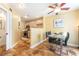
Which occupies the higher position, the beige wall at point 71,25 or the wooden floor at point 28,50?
the beige wall at point 71,25

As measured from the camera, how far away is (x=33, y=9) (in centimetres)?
283

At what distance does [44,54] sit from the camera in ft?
9.45

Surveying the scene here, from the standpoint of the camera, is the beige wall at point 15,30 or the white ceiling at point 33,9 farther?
the beige wall at point 15,30

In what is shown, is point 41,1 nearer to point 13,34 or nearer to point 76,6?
point 76,6

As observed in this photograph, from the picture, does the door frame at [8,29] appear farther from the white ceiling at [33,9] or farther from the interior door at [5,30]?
the white ceiling at [33,9]

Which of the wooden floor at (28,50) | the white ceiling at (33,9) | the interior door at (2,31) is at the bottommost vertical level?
the wooden floor at (28,50)

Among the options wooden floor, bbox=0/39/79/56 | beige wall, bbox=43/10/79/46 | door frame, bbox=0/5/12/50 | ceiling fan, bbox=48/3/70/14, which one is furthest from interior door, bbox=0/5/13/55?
ceiling fan, bbox=48/3/70/14

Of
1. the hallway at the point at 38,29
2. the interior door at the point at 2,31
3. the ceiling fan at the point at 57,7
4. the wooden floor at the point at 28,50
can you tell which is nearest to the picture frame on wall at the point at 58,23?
the hallway at the point at 38,29

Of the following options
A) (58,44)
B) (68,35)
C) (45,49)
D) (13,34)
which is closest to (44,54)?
(45,49)

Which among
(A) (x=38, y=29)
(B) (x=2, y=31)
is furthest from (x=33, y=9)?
(B) (x=2, y=31)

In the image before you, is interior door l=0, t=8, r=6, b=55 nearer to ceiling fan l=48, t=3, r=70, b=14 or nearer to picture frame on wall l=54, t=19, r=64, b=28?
ceiling fan l=48, t=3, r=70, b=14

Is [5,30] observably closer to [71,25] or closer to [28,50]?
[28,50]

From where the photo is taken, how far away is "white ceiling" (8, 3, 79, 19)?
2.77m

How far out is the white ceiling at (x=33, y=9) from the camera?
2766mm
